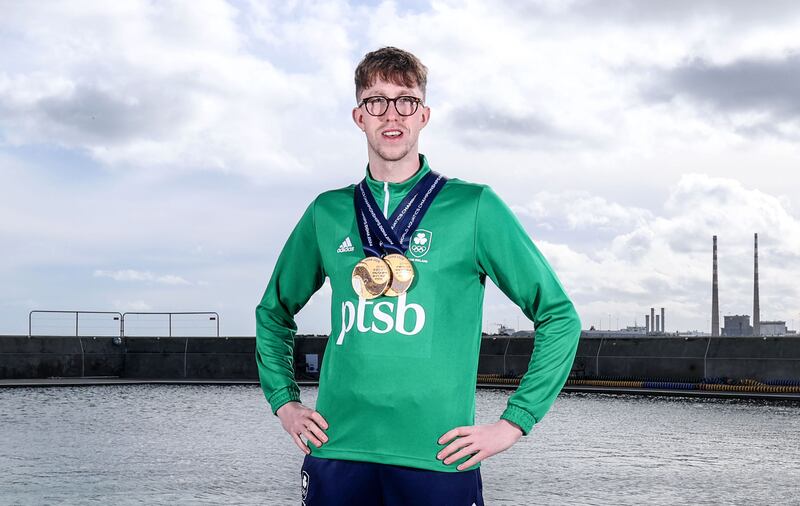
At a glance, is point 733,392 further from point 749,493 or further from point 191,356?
point 191,356

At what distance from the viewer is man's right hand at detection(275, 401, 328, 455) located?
9.34ft

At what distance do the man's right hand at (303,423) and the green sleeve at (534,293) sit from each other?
59cm

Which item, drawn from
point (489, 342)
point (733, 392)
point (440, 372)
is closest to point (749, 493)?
point (440, 372)

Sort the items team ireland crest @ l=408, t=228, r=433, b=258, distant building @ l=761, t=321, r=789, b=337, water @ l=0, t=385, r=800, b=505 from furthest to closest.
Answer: distant building @ l=761, t=321, r=789, b=337
water @ l=0, t=385, r=800, b=505
team ireland crest @ l=408, t=228, r=433, b=258

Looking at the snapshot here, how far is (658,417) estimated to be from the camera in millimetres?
20156

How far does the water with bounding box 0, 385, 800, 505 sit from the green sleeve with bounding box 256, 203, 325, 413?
22.5 feet

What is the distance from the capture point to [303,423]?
114 inches

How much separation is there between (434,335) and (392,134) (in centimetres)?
66

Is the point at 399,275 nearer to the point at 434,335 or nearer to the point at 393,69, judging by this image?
the point at 434,335

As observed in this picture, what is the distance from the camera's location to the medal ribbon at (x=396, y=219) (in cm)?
280

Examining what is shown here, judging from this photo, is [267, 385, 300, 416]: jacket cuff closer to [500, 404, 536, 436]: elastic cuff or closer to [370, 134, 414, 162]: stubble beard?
[500, 404, 536, 436]: elastic cuff

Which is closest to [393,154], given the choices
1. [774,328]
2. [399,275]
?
[399,275]

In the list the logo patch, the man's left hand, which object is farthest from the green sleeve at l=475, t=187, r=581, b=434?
the logo patch

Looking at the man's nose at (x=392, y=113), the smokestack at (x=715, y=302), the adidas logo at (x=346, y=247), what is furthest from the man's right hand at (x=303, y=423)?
the smokestack at (x=715, y=302)
